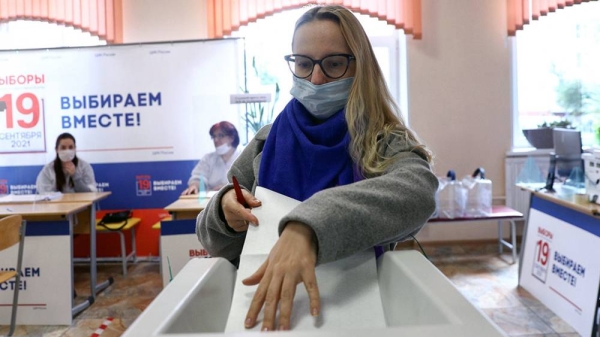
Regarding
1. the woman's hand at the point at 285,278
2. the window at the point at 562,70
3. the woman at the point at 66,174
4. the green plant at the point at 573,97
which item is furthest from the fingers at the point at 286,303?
the green plant at the point at 573,97

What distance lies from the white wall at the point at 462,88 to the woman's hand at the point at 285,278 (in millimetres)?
4873

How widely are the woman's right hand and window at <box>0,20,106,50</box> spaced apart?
5141 millimetres

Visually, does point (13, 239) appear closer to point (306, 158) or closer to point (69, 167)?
point (69, 167)

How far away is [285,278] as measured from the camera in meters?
0.66

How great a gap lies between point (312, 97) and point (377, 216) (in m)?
0.36

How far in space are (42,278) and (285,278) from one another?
141 inches

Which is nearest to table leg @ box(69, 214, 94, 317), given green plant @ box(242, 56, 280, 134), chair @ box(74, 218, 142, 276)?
chair @ box(74, 218, 142, 276)

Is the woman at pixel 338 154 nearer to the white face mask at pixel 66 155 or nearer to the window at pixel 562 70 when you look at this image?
the white face mask at pixel 66 155

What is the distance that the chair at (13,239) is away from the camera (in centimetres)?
310

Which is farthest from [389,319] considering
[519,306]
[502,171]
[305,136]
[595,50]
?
[595,50]

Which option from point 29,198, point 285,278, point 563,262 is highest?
point 285,278

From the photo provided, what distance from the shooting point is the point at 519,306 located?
12.1 ft

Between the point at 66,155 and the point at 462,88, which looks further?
the point at 462,88

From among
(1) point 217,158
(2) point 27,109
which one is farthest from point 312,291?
(2) point 27,109
